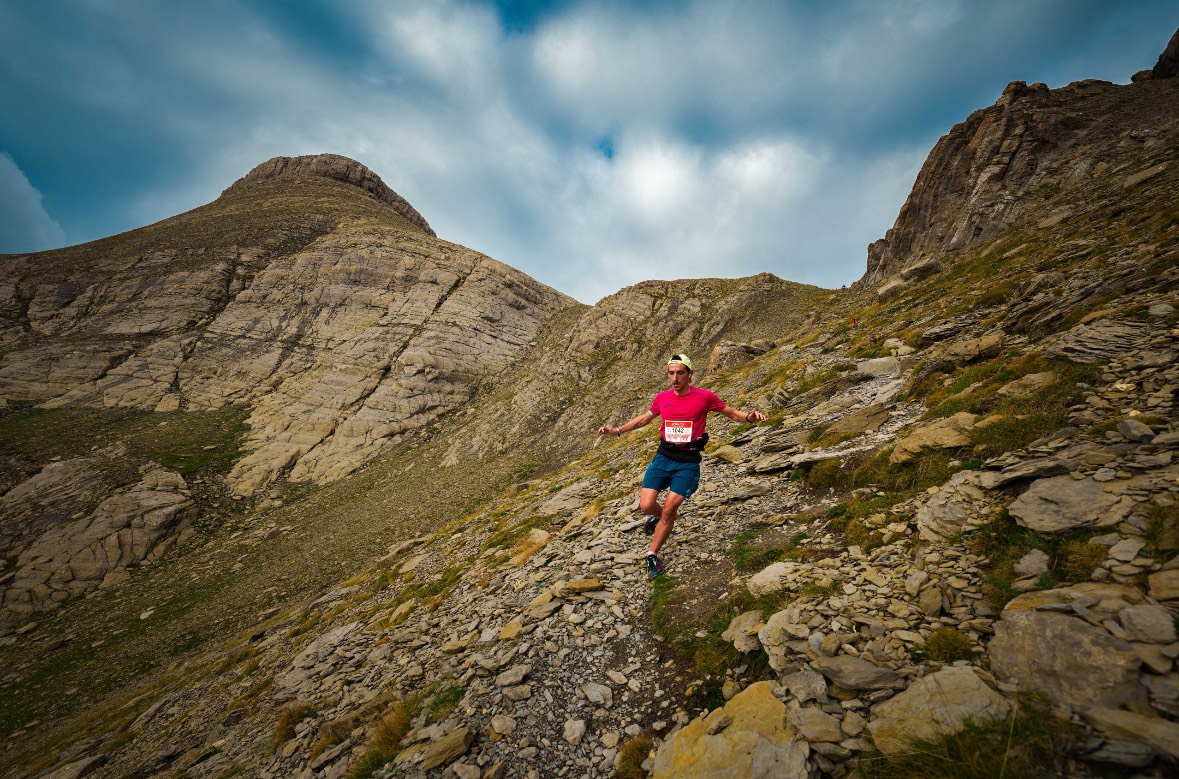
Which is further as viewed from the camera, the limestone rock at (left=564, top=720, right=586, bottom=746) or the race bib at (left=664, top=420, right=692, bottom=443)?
the race bib at (left=664, top=420, right=692, bottom=443)

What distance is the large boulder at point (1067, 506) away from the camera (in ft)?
13.4

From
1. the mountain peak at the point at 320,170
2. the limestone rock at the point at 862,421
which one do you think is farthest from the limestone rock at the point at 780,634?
the mountain peak at the point at 320,170

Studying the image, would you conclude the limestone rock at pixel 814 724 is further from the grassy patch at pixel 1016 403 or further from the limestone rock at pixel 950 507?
the grassy patch at pixel 1016 403

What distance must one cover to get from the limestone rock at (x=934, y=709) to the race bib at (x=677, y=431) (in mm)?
4623

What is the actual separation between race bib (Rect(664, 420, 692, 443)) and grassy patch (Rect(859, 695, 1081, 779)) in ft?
16.5

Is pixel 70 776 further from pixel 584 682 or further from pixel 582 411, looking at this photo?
pixel 582 411

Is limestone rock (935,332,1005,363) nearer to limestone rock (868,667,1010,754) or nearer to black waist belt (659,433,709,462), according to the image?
black waist belt (659,433,709,462)

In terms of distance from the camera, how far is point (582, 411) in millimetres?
43812

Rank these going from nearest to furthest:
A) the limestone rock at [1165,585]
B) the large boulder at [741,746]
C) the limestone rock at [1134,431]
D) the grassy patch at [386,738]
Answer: the limestone rock at [1165,585], the large boulder at [741,746], the limestone rock at [1134,431], the grassy patch at [386,738]

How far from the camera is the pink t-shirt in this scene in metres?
7.64

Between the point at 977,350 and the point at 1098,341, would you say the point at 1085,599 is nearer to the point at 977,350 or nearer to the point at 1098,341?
the point at 1098,341

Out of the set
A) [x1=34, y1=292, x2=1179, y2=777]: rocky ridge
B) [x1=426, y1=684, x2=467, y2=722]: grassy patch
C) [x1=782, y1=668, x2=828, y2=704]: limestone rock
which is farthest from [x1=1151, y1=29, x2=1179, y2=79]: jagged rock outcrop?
[x1=426, y1=684, x2=467, y2=722]: grassy patch


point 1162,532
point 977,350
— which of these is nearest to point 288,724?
point 1162,532

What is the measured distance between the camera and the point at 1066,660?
3018mm
